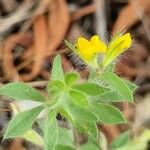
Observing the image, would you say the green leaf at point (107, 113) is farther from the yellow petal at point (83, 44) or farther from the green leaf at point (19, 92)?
the yellow petal at point (83, 44)

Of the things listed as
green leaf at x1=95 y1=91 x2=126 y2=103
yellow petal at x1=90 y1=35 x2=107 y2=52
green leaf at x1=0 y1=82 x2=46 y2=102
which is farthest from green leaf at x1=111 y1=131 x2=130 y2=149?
yellow petal at x1=90 y1=35 x2=107 y2=52

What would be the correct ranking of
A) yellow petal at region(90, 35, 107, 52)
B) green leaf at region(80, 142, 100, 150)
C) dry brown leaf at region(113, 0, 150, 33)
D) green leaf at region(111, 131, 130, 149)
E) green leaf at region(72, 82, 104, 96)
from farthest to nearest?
1. dry brown leaf at region(113, 0, 150, 33)
2. green leaf at region(111, 131, 130, 149)
3. green leaf at region(80, 142, 100, 150)
4. green leaf at region(72, 82, 104, 96)
5. yellow petal at region(90, 35, 107, 52)

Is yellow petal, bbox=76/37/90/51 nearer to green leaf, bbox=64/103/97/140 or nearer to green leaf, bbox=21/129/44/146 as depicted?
green leaf, bbox=64/103/97/140

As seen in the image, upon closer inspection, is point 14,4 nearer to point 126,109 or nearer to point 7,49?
point 7,49

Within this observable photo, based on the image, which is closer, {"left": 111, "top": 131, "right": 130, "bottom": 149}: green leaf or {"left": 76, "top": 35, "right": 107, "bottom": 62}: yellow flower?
{"left": 76, "top": 35, "right": 107, "bottom": 62}: yellow flower

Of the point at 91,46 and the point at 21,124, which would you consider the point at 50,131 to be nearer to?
the point at 21,124

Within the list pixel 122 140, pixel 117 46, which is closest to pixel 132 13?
pixel 122 140
